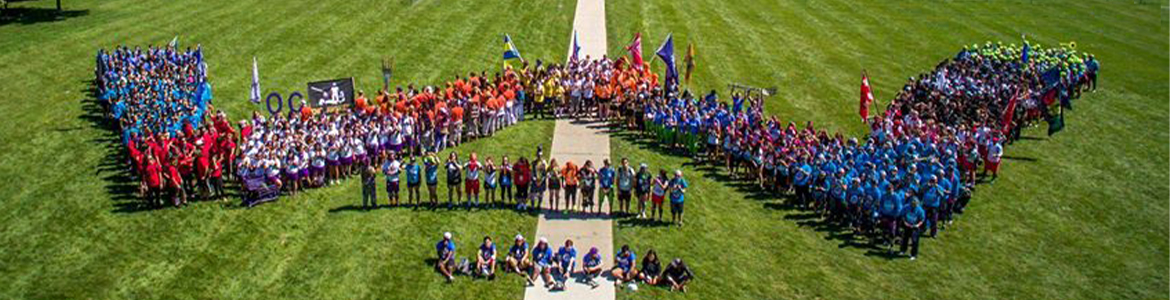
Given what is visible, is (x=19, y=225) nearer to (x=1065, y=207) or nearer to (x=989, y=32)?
(x=1065, y=207)

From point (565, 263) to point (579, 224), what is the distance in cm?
290

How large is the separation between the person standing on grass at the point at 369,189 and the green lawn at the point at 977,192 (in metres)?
5.79

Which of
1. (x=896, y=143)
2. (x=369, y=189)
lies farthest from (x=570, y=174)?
(x=896, y=143)

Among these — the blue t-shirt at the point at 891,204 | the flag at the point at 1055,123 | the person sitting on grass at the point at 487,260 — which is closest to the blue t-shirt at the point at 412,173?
the person sitting on grass at the point at 487,260

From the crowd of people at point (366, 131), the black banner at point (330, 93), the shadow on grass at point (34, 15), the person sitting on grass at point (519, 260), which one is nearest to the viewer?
the person sitting on grass at point (519, 260)

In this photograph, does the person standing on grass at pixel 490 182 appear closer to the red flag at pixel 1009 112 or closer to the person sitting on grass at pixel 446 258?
the person sitting on grass at pixel 446 258

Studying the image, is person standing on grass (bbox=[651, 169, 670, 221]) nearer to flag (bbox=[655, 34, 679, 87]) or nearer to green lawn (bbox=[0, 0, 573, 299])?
green lawn (bbox=[0, 0, 573, 299])

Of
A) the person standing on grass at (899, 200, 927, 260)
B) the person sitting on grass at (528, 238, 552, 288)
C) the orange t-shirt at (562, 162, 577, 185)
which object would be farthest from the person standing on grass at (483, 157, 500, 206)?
the person standing on grass at (899, 200, 927, 260)

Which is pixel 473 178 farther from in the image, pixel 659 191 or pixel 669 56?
pixel 669 56

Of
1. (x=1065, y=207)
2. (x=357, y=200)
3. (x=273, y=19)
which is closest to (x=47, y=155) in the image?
(x=357, y=200)

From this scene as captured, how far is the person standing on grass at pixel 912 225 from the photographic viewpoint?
71.3ft

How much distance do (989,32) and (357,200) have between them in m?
36.9

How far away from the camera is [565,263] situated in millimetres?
19875

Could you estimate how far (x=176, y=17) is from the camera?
141 ft
